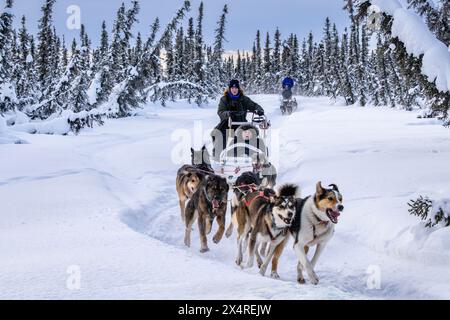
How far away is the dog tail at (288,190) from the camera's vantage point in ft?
18.5

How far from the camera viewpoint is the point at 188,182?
7410 mm

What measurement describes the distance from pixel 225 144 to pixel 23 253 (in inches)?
224

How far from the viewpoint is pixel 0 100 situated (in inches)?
595

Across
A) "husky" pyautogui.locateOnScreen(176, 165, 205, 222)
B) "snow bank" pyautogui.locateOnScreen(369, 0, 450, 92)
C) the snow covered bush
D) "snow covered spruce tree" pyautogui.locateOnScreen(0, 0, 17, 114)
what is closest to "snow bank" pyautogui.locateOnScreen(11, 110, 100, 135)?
"snow covered spruce tree" pyautogui.locateOnScreen(0, 0, 17, 114)

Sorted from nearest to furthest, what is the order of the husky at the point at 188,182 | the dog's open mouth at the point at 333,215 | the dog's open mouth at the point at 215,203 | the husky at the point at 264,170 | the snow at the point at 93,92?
the dog's open mouth at the point at 333,215 → the dog's open mouth at the point at 215,203 → the husky at the point at 188,182 → the husky at the point at 264,170 → the snow at the point at 93,92

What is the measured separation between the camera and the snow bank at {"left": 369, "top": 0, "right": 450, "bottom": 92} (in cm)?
552

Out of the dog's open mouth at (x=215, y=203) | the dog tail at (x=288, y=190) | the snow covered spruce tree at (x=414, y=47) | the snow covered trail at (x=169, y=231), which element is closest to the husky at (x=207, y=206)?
the dog's open mouth at (x=215, y=203)

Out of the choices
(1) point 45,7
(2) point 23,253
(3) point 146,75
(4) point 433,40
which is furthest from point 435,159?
(1) point 45,7

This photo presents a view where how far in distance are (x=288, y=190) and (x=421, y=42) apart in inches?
99.2

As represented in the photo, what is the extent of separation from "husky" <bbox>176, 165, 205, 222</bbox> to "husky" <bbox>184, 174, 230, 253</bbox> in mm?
302

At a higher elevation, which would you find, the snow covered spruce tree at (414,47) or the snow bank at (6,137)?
the snow covered spruce tree at (414,47)

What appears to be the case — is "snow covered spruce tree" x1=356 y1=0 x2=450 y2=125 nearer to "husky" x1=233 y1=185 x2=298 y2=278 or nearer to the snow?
"husky" x1=233 y1=185 x2=298 y2=278

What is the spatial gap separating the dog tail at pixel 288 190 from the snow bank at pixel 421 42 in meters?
2.13

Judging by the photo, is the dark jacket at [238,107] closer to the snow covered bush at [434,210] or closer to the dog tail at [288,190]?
the dog tail at [288,190]
